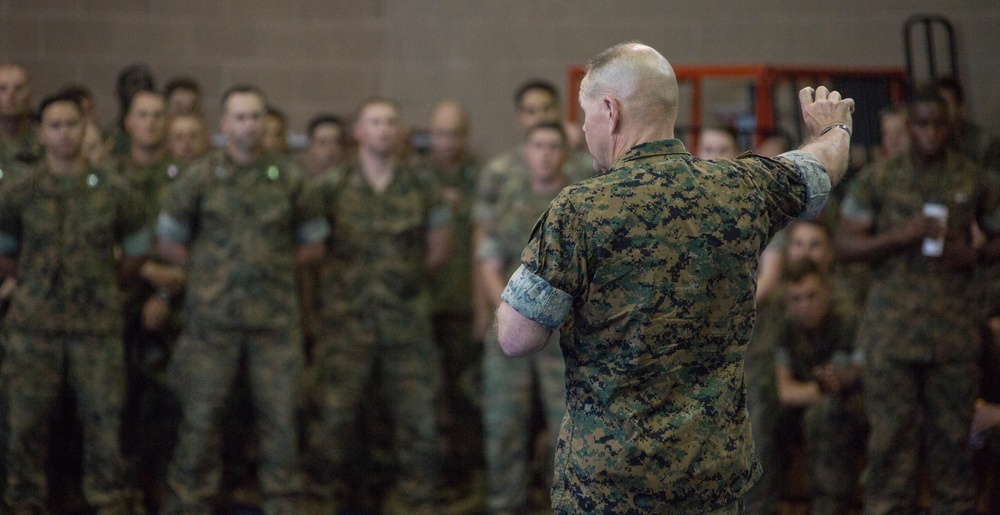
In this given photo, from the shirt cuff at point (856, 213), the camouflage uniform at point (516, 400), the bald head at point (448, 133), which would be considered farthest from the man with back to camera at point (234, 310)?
the shirt cuff at point (856, 213)

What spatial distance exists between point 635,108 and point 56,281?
2723mm

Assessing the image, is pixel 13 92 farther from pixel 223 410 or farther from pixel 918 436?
pixel 918 436

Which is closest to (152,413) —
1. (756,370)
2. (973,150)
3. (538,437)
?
(538,437)

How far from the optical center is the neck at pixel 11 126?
4.65m

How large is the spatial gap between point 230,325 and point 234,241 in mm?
299

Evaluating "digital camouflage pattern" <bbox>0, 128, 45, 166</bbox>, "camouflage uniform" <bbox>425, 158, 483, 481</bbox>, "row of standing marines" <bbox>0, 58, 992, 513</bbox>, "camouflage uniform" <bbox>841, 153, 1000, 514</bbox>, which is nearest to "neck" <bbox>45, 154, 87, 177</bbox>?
"row of standing marines" <bbox>0, 58, 992, 513</bbox>

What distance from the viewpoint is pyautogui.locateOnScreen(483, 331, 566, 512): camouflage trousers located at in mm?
4234

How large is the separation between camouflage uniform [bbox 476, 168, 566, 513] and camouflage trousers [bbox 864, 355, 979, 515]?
110 centimetres

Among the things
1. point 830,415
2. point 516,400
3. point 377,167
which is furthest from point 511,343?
point 377,167

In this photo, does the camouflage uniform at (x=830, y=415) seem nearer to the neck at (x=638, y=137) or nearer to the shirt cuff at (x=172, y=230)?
the shirt cuff at (x=172, y=230)

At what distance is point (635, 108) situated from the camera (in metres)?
2.05

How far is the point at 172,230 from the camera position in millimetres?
4156

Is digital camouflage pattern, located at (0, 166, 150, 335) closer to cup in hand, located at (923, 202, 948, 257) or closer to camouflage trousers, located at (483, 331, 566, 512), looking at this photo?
camouflage trousers, located at (483, 331, 566, 512)

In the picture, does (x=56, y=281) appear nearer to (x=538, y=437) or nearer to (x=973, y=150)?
(x=538, y=437)
